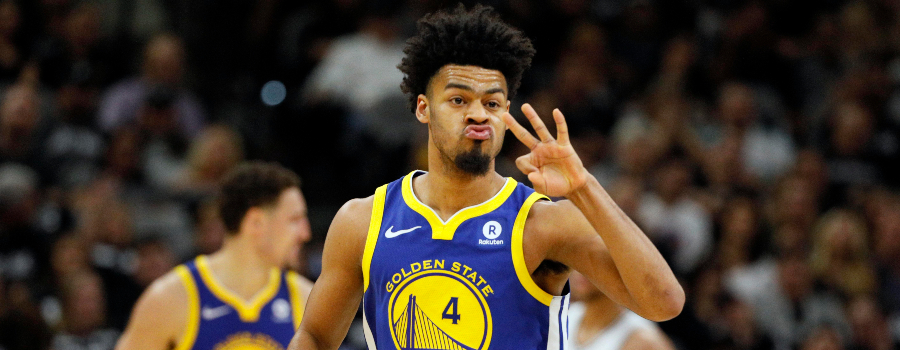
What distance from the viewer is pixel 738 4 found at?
11383mm

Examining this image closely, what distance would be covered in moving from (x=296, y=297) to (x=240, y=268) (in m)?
0.37

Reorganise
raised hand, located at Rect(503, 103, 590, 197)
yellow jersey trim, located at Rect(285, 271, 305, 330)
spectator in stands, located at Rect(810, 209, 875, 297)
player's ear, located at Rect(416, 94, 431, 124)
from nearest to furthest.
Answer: raised hand, located at Rect(503, 103, 590, 197) → player's ear, located at Rect(416, 94, 431, 124) → yellow jersey trim, located at Rect(285, 271, 305, 330) → spectator in stands, located at Rect(810, 209, 875, 297)

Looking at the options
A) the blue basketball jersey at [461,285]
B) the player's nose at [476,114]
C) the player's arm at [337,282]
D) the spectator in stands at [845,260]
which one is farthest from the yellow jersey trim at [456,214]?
the spectator in stands at [845,260]

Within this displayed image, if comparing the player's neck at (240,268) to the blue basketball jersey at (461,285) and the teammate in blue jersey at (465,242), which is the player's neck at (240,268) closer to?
the teammate in blue jersey at (465,242)

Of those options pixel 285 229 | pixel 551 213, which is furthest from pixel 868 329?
pixel 551 213

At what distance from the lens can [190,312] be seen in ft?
17.5

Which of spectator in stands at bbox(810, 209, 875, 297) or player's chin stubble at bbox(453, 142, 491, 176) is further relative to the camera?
spectator in stands at bbox(810, 209, 875, 297)

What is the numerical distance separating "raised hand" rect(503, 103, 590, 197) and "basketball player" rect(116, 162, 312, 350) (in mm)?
2621

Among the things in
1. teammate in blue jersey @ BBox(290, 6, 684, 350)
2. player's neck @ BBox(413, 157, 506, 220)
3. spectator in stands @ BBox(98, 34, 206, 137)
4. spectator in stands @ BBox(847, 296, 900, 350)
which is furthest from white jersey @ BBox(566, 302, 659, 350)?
spectator in stands @ BBox(98, 34, 206, 137)

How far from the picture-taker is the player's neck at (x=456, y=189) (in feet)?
12.4

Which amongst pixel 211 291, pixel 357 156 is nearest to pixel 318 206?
pixel 357 156

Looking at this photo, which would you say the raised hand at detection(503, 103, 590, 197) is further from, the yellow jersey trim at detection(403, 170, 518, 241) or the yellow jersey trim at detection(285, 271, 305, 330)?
the yellow jersey trim at detection(285, 271, 305, 330)

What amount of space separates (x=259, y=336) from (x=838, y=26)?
8346mm

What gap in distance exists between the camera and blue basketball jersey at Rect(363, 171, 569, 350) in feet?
11.7
